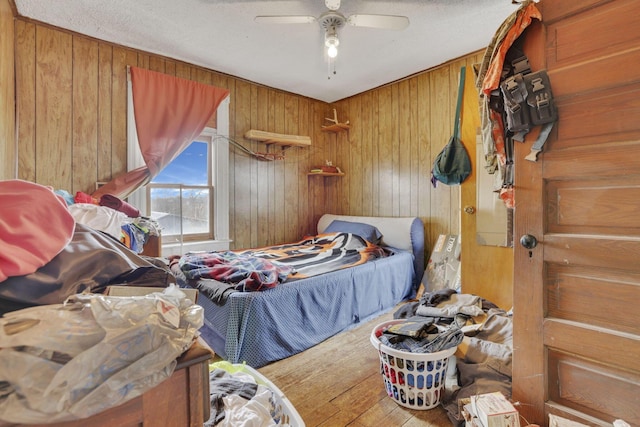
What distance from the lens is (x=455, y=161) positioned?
2926mm

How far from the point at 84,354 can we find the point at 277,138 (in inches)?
135

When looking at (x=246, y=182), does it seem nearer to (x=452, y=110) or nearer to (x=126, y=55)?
(x=126, y=55)

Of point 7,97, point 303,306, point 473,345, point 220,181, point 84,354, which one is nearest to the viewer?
point 84,354

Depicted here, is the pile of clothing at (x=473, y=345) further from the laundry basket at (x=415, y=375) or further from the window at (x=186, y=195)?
the window at (x=186, y=195)

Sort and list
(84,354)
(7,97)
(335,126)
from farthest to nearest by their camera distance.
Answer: (335,126), (7,97), (84,354)

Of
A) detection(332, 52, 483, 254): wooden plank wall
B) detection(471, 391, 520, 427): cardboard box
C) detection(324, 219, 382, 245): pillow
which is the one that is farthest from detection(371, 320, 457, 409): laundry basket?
detection(332, 52, 483, 254): wooden plank wall

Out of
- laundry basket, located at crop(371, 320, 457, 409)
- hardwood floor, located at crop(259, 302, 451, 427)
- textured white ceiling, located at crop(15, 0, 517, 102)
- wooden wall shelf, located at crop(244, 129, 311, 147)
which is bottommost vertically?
hardwood floor, located at crop(259, 302, 451, 427)

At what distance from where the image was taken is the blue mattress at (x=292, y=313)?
6.63ft

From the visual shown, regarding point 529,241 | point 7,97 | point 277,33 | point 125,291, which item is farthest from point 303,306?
point 7,97

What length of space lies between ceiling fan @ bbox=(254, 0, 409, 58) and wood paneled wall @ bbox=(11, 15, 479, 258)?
4.60ft

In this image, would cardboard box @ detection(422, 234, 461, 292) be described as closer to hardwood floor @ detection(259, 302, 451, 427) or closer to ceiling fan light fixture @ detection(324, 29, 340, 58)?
hardwood floor @ detection(259, 302, 451, 427)

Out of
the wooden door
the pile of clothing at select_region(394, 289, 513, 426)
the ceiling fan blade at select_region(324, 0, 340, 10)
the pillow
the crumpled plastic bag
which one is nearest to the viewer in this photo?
the crumpled plastic bag

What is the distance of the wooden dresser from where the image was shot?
606 millimetres

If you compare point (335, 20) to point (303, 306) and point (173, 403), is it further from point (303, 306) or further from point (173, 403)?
point (173, 403)
